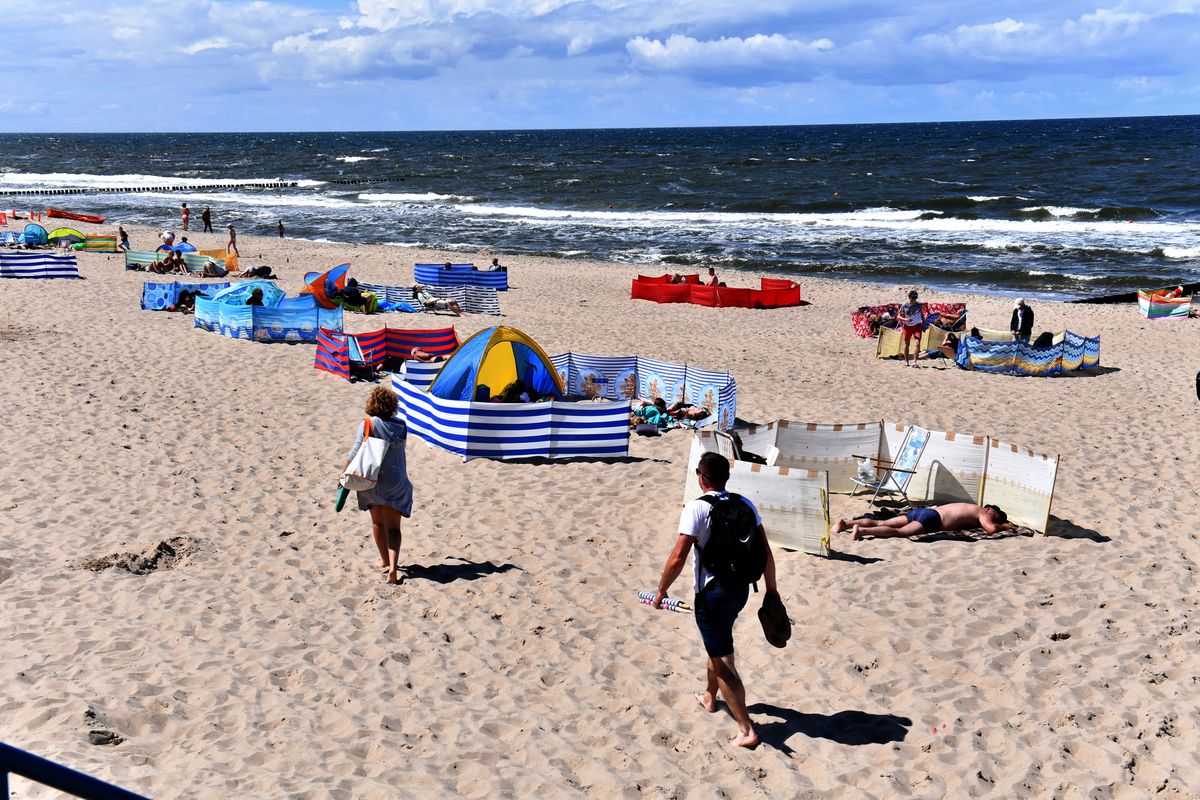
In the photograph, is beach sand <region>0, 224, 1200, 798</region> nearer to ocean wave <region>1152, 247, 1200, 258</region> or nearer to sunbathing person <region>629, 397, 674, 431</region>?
sunbathing person <region>629, 397, 674, 431</region>

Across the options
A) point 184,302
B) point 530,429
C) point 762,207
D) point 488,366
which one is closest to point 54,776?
point 530,429

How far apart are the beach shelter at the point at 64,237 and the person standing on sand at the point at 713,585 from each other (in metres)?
29.0

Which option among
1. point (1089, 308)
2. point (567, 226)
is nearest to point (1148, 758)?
A: point (1089, 308)

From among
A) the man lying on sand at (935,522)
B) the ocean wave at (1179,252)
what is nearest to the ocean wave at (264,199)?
the ocean wave at (1179,252)

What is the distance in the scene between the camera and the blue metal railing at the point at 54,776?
209 cm

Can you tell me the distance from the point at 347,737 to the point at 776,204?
50175 mm

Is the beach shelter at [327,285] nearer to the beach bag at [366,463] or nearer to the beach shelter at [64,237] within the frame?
the beach shelter at [64,237]

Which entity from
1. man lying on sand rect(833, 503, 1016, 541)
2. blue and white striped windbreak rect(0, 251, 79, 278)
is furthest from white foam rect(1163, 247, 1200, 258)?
blue and white striped windbreak rect(0, 251, 79, 278)

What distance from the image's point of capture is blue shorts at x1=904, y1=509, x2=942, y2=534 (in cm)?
903

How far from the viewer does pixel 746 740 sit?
564cm

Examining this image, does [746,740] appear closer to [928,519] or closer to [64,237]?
[928,519]

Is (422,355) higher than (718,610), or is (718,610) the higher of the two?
(718,610)

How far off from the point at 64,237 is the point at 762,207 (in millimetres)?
33943

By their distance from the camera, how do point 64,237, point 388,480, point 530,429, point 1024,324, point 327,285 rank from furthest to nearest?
1. point 64,237
2. point 327,285
3. point 1024,324
4. point 530,429
5. point 388,480
